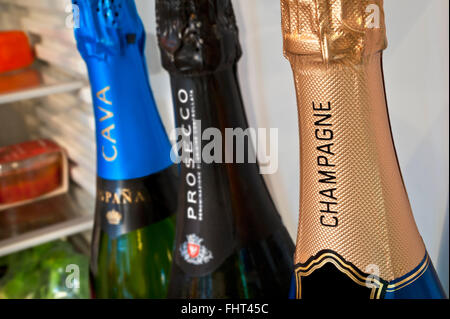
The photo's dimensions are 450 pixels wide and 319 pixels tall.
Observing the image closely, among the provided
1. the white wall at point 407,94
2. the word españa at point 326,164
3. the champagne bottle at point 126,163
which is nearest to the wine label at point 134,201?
the champagne bottle at point 126,163

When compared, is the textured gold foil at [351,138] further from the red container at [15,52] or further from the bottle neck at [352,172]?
the red container at [15,52]

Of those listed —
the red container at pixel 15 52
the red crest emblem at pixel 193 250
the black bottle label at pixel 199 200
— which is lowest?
the red crest emblem at pixel 193 250

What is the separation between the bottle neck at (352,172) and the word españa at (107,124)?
18 centimetres

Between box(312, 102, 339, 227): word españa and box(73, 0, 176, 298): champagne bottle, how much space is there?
0.18 m

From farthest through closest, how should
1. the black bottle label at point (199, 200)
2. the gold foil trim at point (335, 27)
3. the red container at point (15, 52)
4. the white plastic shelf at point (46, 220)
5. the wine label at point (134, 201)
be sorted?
the red container at point (15, 52) < the white plastic shelf at point (46, 220) < the wine label at point (134, 201) < the black bottle label at point (199, 200) < the gold foil trim at point (335, 27)

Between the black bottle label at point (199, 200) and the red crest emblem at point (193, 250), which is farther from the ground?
the black bottle label at point (199, 200)

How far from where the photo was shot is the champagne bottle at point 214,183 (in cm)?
34

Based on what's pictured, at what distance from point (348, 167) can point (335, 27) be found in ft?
0.29

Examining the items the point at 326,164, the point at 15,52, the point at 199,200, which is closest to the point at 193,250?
the point at 199,200

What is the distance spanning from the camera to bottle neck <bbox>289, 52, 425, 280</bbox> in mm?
284

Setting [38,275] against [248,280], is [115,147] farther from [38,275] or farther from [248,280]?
[38,275]

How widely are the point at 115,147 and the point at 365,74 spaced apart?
0.25 meters

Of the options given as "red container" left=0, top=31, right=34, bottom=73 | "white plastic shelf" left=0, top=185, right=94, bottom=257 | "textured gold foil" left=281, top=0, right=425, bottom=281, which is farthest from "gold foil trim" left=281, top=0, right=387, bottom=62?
"red container" left=0, top=31, right=34, bottom=73

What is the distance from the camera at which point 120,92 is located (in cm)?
43
